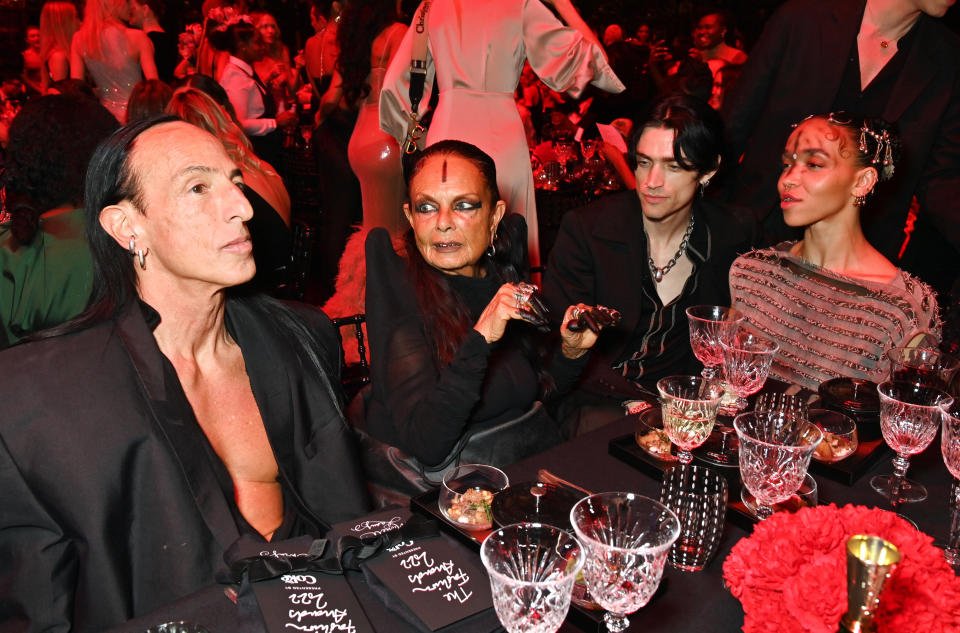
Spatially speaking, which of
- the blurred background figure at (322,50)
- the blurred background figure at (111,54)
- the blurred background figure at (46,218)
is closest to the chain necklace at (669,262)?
the blurred background figure at (46,218)

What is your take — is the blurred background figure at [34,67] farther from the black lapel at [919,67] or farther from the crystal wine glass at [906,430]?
the crystal wine glass at [906,430]

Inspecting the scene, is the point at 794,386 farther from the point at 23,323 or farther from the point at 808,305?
the point at 23,323

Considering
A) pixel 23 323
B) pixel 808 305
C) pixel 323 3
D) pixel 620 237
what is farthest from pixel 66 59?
pixel 808 305

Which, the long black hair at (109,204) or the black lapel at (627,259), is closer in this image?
the long black hair at (109,204)

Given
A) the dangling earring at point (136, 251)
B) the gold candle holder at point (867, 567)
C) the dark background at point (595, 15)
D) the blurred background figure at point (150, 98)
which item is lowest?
the gold candle holder at point (867, 567)

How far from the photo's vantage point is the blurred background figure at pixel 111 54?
6160 millimetres

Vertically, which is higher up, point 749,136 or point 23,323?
point 749,136

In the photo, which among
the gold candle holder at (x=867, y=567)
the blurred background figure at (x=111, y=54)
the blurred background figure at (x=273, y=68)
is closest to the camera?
the gold candle holder at (x=867, y=567)

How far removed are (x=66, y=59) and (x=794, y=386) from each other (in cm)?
785

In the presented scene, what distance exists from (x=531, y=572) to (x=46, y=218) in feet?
8.22

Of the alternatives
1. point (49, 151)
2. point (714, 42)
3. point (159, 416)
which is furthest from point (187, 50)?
point (159, 416)

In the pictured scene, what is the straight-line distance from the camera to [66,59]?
7285 mm

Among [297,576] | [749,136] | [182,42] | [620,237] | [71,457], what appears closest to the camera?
[297,576]

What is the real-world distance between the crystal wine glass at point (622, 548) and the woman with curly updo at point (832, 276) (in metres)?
1.68
